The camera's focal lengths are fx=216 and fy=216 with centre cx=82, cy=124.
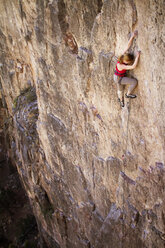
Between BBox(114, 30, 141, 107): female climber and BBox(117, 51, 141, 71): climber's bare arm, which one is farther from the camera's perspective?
BBox(114, 30, 141, 107): female climber

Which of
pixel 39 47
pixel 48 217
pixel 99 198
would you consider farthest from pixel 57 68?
pixel 48 217

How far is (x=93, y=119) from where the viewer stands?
874cm

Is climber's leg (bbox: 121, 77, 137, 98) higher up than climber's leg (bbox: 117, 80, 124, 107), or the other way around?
climber's leg (bbox: 121, 77, 137, 98)

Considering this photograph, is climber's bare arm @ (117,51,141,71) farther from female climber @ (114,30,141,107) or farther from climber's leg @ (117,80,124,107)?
climber's leg @ (117,80,124,107)

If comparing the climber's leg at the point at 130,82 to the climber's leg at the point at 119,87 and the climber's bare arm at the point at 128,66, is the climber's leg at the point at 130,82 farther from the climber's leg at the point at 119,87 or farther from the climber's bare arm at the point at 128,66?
the climber's bare arm at the point at 128,66

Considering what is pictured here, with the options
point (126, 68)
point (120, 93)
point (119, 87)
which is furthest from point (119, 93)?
point (126, 68)

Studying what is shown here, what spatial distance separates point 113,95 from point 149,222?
16.2ft

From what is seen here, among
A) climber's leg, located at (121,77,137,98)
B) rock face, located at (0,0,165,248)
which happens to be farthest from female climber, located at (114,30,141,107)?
rock face, located at (0,0,165,248)

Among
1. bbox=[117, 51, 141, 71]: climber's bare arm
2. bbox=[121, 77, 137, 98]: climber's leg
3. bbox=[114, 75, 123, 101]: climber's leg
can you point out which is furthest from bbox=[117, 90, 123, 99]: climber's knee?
bbox=[117, 51, 141, 71]: climber's bare arm

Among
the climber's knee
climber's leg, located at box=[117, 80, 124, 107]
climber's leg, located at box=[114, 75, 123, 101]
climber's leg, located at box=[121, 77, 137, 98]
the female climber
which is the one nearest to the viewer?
the female climber

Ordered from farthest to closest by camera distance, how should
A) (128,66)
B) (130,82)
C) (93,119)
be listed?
(93,119) < (130,82) < (128,66)

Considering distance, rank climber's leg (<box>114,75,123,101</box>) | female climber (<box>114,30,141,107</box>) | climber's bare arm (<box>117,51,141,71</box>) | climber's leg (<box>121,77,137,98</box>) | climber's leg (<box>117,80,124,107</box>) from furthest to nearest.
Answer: climber's leg (<box>117,80,124,107</box>) < climber's leg (<box>114,75,123,101</box>) < climber's leg (<box>121,77,137,98</box>) < female climber (<box>114,30,141,107</box>) < climber's bare arm (<box>117,51,141,71</box>)

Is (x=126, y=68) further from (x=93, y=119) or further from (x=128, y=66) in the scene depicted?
(x=93, y=119)

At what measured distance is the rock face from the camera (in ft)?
20.0
